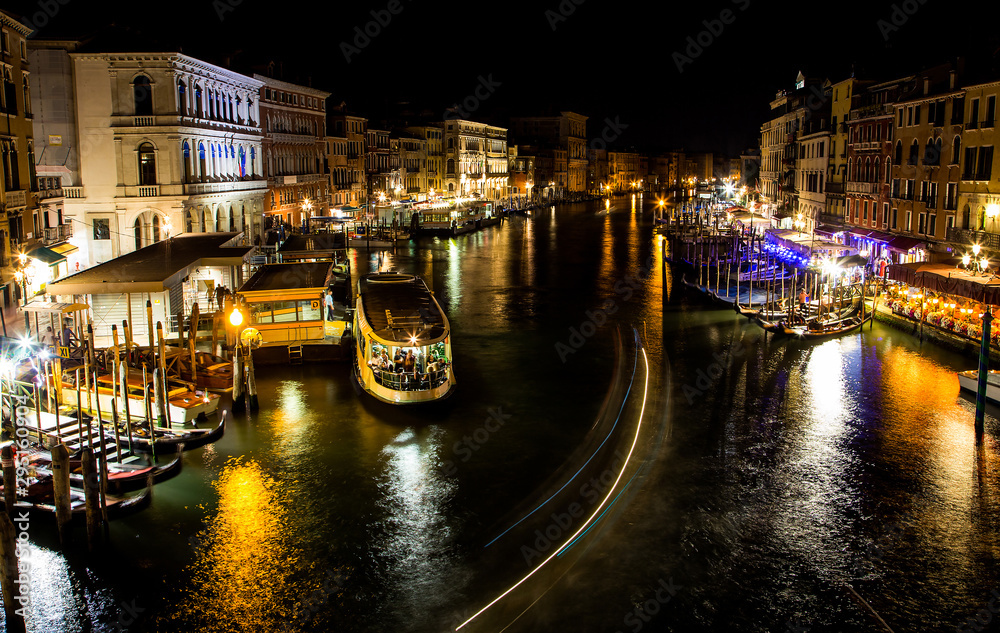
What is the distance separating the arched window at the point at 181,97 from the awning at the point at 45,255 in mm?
11838

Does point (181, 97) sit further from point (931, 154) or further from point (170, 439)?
point (931, 154)

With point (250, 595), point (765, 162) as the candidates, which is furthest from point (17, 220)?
point (765, 162)

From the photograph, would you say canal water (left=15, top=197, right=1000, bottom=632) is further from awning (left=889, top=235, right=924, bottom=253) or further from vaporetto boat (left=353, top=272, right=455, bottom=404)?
awning (left=889, top=235, right=924, bottom=253)

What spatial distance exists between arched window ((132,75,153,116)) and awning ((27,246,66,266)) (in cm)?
1100

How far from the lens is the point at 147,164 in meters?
39.2

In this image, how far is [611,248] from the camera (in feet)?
217

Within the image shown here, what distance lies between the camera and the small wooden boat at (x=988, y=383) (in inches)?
870

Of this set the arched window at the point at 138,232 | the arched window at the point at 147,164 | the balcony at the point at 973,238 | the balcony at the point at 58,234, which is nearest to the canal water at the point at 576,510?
the balcony at the point at 973,238

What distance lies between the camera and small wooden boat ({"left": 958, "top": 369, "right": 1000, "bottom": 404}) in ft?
72.5

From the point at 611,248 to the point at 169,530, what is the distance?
54.7 m

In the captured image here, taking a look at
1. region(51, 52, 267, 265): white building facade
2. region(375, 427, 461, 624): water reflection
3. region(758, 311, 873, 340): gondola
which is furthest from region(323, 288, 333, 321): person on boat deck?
region(758, 311, 873, 340): gondola

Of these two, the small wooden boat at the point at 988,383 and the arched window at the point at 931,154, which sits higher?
the arched window at the point at 931,154

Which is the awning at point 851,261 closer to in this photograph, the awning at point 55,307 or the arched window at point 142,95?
the awning at point 55,307

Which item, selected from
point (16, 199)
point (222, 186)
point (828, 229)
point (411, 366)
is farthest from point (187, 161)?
point (828, 229)
